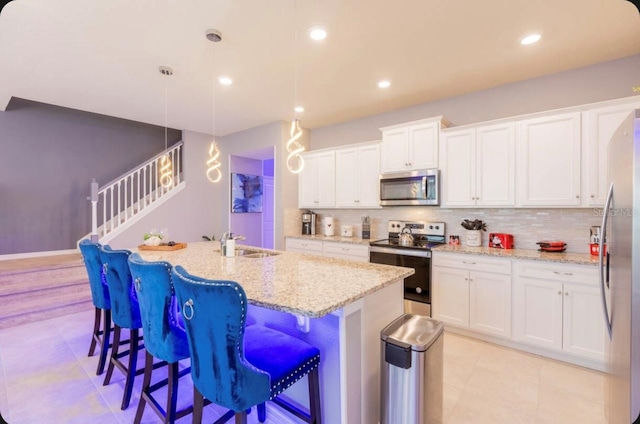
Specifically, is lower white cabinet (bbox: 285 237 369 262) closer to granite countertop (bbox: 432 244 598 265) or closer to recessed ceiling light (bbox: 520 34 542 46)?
granite countertop (bbox: 432 244 598 265)

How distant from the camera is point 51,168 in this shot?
514 centimetres

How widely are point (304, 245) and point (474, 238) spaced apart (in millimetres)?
2449

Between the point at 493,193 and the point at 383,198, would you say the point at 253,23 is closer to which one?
the point at 383,198

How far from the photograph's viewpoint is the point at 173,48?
2.72m

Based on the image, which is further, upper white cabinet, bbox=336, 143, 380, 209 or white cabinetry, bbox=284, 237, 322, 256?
white cabinetry, bbox=284, 237, 322, 256

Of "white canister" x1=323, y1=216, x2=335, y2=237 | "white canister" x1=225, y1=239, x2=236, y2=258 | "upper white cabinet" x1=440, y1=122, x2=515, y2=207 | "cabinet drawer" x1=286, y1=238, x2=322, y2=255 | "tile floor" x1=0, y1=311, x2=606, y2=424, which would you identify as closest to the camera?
"tile floor" x1=0, y1=311, x2=606, y2=424

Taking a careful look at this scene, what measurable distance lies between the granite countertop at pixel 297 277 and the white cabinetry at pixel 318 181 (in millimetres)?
2141

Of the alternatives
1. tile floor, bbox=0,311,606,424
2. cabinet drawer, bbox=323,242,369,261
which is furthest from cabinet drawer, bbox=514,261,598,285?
cabinet drawer, bbox=323,242,369,261

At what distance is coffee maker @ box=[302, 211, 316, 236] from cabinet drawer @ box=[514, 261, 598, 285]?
3078 mm

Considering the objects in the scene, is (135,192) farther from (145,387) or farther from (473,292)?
(473,292)

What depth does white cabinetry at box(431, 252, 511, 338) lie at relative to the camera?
9.66ft

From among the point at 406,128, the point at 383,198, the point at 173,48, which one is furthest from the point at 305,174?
the point at 173,48

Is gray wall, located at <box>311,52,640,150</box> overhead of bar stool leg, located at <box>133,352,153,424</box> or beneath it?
overhead

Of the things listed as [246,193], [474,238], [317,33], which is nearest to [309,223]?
[246,193]
